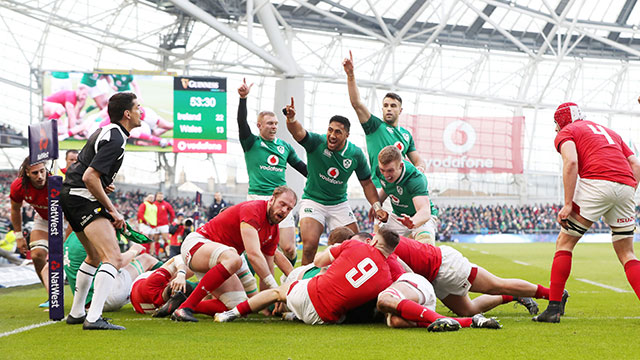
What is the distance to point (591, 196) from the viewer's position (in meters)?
5.50

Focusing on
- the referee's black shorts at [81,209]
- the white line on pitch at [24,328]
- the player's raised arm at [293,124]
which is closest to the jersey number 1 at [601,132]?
the player's raised arm at [293,124]

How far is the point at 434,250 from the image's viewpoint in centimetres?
575

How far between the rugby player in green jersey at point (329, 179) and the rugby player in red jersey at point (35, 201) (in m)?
2.89

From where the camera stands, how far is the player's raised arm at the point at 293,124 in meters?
6.73

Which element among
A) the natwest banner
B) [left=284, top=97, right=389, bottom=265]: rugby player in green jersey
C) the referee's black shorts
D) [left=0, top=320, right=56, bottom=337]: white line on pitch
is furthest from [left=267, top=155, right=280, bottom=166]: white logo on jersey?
the natwest banner

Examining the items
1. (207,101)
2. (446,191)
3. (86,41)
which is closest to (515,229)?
(446,191)

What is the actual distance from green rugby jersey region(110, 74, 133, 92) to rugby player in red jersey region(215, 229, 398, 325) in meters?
20.1

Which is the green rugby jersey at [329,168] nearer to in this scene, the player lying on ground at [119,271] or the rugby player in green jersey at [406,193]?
the rugby player in green jersey at [406,193]

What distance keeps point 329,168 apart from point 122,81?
1825 centimetres

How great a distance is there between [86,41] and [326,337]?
36.5 meters

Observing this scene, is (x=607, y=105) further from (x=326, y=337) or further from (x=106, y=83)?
(x=326, y=337)

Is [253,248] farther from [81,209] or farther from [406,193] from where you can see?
[406,193]

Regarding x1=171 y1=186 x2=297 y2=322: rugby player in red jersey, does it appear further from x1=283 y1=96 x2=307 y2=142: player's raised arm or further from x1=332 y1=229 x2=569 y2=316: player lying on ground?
x1=283 y1=96 x2=307 y2=142: player's raised arm

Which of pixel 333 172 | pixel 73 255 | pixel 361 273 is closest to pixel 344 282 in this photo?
pixel 361 273
